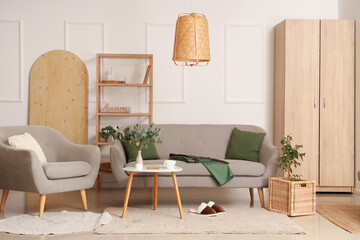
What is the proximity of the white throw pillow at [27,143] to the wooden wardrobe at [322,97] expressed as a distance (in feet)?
9.87

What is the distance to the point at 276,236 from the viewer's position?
3684 mm

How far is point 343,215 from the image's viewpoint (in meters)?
4.45

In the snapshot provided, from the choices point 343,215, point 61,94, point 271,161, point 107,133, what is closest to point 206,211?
point 271,161

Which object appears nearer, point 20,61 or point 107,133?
point 107,133

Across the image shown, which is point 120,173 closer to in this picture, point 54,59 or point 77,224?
point 77,224

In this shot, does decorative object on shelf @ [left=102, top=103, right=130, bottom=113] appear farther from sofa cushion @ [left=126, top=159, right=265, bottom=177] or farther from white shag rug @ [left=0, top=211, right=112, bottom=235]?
white shag rug @ [left=0, top=211, right=112, bottom=235]

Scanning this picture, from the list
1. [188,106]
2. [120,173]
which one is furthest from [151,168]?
[188,106]

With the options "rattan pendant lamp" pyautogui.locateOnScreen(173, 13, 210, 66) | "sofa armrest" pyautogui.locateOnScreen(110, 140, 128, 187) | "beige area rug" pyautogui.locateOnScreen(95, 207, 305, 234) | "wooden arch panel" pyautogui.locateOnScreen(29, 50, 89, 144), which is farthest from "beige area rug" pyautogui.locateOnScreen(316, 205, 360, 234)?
"wooden arch panel" pyautogui.locateOnScreen(29, 50, 89, 144)

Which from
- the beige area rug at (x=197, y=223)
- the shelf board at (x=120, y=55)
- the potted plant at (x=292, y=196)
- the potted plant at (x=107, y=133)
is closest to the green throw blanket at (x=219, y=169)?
the beige area rug at (x=197, y=223)

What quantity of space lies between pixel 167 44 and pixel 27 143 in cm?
247

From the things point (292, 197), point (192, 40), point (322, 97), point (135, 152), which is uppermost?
point (192, 40)

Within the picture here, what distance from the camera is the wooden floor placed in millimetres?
3637

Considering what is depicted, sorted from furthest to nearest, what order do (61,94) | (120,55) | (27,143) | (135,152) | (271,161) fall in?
(61,94)
(120,55)
(135,152)
(271,161)
(27,143)

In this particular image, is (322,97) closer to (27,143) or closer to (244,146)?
(244,146)
